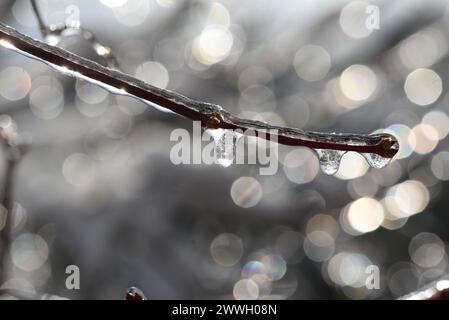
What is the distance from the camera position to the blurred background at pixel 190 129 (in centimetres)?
176

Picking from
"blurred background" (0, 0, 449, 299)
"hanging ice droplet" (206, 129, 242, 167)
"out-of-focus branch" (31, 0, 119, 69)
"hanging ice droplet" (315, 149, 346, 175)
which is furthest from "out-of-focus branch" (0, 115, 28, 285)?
"blurred background" (0, 0, 449, 299)

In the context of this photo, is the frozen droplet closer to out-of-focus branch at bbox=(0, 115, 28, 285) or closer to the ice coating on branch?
the ice coating on branch

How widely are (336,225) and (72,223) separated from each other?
41.2 inches

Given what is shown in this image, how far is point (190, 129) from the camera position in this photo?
5.39 feet

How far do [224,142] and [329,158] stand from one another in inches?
4.6

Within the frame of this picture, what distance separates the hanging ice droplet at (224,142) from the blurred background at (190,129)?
0.99 metres

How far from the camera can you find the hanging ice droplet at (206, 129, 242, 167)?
1.71 ft

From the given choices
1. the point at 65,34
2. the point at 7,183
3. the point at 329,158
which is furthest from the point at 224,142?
the point at 7,183

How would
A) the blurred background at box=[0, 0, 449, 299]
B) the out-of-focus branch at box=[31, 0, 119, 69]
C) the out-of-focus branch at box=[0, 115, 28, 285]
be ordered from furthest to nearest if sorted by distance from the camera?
the blurred background at box=[0, 0, 449, 299], the out-of-focus branch at box=[0, 115, 28, 285], the out-of-focus branch at box=[31, 0, 119, 69]

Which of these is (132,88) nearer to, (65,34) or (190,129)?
(65,34)

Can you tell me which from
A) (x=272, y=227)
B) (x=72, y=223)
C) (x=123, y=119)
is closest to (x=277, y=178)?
(x=272, y=227)

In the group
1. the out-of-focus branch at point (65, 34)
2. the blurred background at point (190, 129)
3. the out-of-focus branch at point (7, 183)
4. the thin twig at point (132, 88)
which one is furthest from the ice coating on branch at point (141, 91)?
the blurred background at point (190, 129)

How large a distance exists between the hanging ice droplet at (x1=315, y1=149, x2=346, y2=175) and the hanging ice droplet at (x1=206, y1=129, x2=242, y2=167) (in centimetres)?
9

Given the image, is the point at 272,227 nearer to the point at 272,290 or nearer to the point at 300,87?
the point at 272,290
